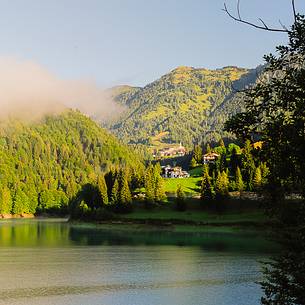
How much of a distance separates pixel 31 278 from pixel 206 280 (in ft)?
70.7

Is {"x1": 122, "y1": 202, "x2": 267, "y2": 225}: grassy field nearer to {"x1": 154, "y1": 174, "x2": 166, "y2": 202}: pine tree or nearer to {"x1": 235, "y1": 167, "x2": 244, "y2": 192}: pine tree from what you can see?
{"x1": 154, "y1": 174, "x2": 166, "y2": 202}: pine tree

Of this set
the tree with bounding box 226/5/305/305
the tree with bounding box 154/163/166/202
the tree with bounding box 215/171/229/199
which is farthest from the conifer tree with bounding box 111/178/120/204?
the tree with bounding box 226/5/305/305

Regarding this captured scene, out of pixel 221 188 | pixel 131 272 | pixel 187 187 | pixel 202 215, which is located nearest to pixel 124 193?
pixel 202 215

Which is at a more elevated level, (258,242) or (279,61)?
(279,61)

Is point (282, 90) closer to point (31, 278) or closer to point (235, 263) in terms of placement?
point (31, 278)

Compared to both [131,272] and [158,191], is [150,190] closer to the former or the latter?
[158,191]

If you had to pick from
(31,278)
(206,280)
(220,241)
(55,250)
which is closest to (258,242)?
(220,241)

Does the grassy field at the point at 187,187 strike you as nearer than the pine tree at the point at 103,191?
No

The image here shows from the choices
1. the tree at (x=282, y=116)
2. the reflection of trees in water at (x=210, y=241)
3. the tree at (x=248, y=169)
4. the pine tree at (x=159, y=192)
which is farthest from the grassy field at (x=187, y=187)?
the tree at (x=282, y=116)

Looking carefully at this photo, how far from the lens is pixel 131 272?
6825cm

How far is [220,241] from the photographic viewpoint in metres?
113

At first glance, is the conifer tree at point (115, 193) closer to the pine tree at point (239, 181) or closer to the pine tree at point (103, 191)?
the pine tree at point (103, 191)

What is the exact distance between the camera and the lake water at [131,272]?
52.4 metres

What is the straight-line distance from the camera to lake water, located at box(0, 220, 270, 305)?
5240 cm
